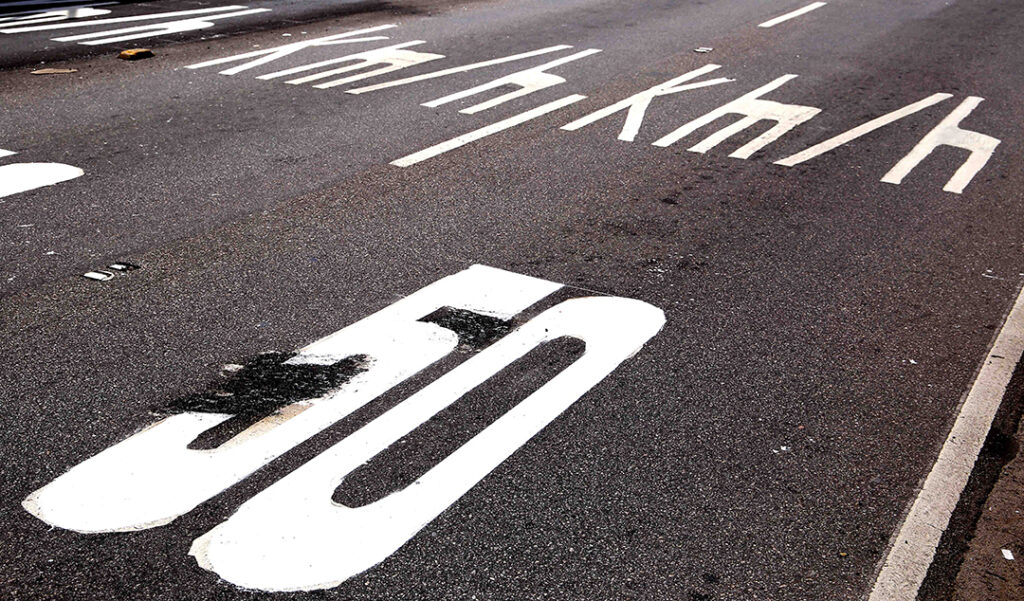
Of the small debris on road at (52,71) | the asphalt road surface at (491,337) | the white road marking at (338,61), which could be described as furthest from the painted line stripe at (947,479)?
the small debris on road at (52,71)

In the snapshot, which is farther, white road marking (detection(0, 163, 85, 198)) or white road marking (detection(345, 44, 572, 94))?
white road marking (detection(345, 44, 572, 94))

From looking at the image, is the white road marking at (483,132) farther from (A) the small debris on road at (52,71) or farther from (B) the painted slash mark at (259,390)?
(A) the small debris on road at (52,71)

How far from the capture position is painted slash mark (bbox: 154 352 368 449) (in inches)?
174

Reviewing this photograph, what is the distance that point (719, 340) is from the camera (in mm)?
5484

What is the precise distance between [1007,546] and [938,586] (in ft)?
1.43

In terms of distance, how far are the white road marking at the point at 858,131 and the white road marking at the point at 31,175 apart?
→ 567 centimetres

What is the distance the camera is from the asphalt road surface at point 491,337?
12.3 ft

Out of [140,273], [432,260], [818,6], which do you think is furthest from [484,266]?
[818,6]

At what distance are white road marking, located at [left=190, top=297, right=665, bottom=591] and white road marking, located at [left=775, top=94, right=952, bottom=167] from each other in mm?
4345

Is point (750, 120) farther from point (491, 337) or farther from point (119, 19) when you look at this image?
point (119, 19)

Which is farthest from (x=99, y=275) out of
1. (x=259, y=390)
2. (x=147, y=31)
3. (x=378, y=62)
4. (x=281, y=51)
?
(x=147, y=31)

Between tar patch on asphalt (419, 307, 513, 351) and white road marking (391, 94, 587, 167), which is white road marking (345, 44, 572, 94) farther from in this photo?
tar patch on asphalt (419, 307, 513, 351)

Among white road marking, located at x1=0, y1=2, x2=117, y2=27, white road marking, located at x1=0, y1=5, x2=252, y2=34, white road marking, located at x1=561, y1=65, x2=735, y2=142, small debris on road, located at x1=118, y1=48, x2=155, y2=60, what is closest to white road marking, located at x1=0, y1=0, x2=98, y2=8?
white road marking, located at x1=0, y1=2, x2=117, y2=27

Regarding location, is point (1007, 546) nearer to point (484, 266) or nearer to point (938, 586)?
point (938, 586)
